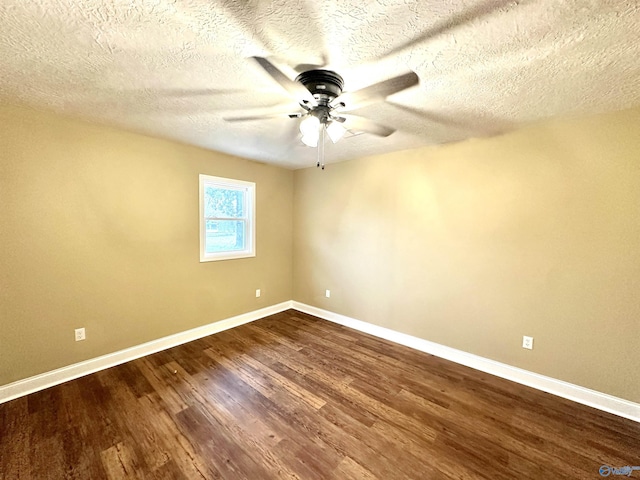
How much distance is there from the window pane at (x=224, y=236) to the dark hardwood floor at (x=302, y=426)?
1439 millimetres

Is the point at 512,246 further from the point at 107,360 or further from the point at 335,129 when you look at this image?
the point at 107,360

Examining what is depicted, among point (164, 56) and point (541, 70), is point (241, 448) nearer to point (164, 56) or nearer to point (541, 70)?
point (164, 56)

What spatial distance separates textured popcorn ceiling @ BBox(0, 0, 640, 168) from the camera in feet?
3.66

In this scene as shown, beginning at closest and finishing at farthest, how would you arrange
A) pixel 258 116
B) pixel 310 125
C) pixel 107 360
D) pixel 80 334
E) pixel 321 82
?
pixel 321 82
pixel 310 125
pixel 258 116
pixel 80 334
pixel 107 360

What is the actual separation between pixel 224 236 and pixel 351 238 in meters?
1.82

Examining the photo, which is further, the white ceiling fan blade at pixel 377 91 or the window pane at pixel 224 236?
the window pane at pixel 224 236

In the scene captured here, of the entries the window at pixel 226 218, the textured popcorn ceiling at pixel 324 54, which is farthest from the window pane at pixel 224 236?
the textured popcorn ceiling at pixel 324 54

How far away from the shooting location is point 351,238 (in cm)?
370

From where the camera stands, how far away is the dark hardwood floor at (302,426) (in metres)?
1.56

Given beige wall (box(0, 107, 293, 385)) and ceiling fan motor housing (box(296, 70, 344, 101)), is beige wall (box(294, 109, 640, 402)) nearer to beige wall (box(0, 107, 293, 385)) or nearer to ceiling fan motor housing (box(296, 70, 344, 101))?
ceiling fan motor housing (box(296, 70, 344, 101))

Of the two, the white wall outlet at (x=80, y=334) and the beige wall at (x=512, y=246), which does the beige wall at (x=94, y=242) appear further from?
the beige wall at (x=512, y=246)

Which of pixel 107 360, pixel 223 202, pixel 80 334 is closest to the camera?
pixel 80 334

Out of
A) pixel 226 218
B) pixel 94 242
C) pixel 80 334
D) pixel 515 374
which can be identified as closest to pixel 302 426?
pixel 515 374

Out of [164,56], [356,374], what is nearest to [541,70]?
[164,56]
